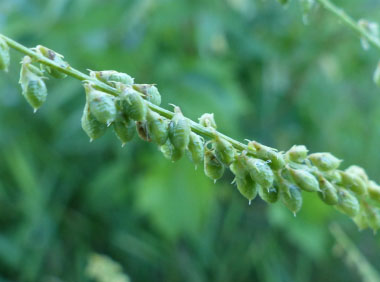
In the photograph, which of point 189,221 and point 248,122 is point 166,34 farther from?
point 189,221

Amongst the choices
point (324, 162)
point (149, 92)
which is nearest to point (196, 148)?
point (149, 92)

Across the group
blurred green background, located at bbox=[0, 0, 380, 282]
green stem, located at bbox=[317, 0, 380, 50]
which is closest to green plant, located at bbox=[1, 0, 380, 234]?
green stem, located at bbox=[317, 0, 380, 50]

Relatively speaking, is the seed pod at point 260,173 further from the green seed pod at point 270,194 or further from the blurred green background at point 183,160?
the blurred green background at point 183,160

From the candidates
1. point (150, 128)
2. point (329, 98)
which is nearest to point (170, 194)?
point (329, 98)

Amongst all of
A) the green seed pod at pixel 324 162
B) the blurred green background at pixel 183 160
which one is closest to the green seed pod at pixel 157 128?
the green seed pod at pixel 324 162

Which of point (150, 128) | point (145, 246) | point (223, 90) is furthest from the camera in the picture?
point (145, 246)

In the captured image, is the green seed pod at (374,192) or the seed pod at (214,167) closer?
the seed pod at (214,167)

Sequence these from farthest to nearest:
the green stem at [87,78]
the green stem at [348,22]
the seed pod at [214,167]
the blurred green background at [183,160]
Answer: the blurred green background at [183,160] < the green stem at [348,22] < the seed pod at [214,167] < the green stem at [87,78]
